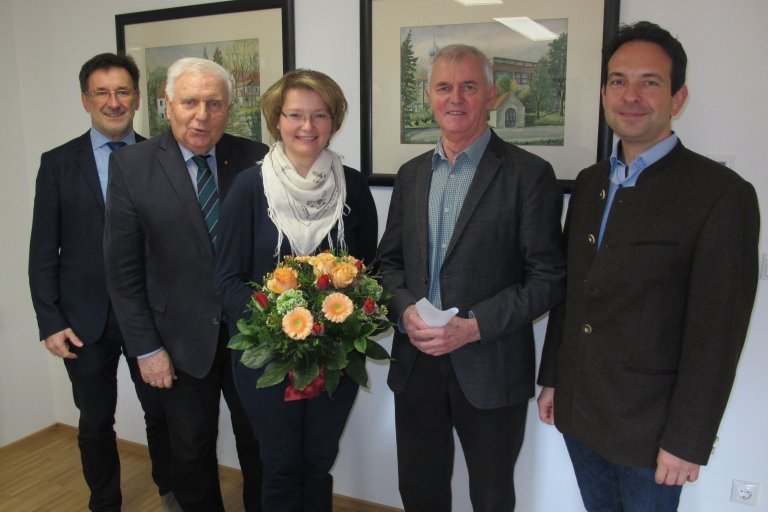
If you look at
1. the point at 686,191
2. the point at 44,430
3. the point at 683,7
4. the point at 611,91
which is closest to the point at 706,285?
the point at 686,191

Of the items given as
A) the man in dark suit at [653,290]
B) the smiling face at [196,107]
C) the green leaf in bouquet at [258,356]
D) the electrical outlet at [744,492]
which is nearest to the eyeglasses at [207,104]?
the smiling face at [196,107]

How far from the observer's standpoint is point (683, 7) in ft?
6.13

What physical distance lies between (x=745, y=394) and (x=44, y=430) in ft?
11.7

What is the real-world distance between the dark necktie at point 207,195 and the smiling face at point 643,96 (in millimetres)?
1250

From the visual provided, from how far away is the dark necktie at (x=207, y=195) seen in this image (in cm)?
191

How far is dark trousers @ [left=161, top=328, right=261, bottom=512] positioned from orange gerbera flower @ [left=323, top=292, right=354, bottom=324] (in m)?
0.67

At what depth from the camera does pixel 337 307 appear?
4.82 feet

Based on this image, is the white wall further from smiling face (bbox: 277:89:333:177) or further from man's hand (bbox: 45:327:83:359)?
man's hand (bbox: 45:327:83:359)

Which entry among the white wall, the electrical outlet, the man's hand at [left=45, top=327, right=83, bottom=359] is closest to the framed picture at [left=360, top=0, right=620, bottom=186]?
the white wall

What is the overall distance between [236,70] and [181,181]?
0.92 m

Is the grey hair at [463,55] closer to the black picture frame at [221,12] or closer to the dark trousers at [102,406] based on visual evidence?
the black picture frame at [221,12]

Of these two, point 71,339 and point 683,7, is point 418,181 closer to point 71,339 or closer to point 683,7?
point 683,7

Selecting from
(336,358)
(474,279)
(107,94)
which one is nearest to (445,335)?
(474,279)

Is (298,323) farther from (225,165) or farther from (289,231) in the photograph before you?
(225,165)
